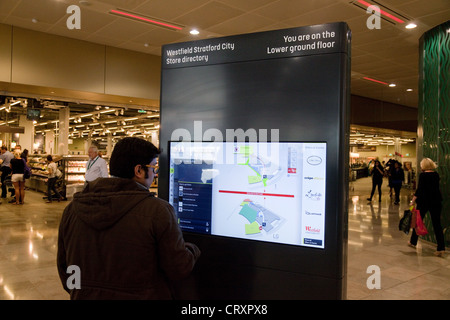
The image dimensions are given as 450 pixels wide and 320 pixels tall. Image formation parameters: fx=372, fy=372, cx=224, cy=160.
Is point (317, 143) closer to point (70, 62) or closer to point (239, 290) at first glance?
point (239, 290)

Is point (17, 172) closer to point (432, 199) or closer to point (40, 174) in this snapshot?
point (40, 174)

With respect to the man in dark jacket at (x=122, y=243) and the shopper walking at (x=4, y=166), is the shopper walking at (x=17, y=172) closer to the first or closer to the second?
the shopper walking at (x=4, y=166)

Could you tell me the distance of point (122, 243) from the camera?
166cm

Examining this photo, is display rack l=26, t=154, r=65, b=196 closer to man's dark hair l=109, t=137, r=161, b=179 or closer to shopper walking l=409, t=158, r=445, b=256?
shopper walking l=409, t=158, r=445, b=256

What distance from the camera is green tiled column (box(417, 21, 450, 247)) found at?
257 inches

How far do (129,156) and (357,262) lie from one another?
4601 millimetres

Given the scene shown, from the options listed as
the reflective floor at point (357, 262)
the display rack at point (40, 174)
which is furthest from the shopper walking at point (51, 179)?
the reflective floor at point (357, 262)

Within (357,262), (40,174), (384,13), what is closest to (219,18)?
(384,13)

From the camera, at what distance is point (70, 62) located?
7.96m

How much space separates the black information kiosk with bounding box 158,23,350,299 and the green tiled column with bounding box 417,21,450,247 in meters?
5.28

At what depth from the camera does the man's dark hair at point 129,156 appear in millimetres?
1804

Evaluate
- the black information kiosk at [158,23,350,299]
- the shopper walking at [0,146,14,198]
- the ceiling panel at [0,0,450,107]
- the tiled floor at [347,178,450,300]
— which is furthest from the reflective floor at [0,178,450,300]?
the ceiling panel at [0,0,450,107]
